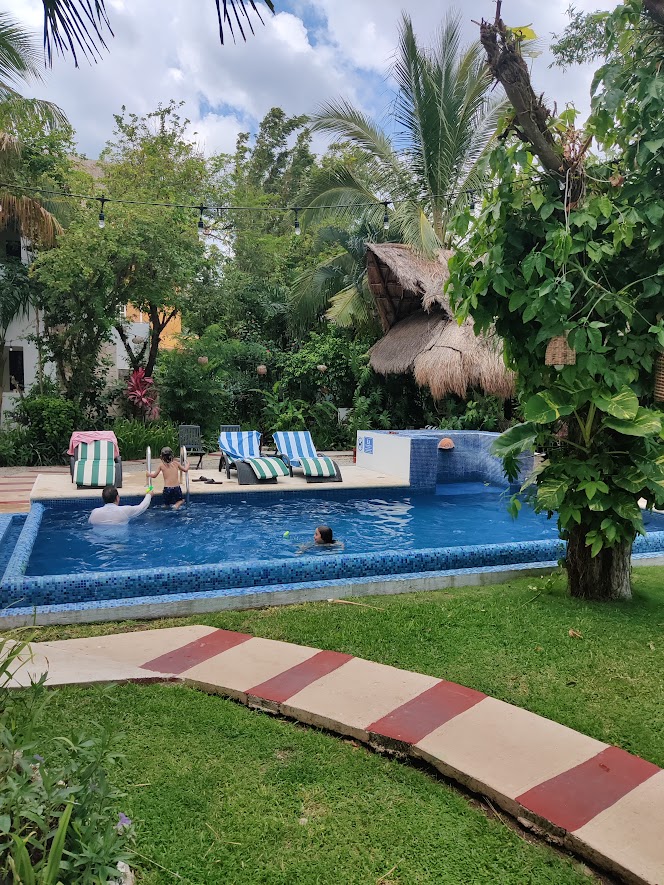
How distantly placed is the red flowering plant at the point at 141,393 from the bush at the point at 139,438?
0.83 m

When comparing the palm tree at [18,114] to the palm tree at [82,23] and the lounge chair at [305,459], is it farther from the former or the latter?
the palm tree at [82,23]

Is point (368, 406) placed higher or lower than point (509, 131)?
lower

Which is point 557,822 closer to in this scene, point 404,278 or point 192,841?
point 192,841

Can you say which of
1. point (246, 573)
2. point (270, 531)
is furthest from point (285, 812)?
point (270, 531)

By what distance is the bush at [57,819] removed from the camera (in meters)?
1.60

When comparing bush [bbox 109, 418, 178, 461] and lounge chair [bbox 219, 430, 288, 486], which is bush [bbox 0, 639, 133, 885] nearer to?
lounge chair [bbox 219, 430, 288, 486]

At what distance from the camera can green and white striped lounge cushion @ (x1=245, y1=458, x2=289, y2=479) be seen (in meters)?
11.6

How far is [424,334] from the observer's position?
55.9ft

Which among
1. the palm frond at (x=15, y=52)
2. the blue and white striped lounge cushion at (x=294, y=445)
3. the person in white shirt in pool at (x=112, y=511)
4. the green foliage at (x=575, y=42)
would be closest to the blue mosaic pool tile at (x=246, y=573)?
the person in white shirt in pool at (x=112, y=511)

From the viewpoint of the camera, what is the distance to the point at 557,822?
100.0 inches

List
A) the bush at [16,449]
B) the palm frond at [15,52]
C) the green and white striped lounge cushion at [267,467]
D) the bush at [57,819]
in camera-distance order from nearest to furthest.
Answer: the bush at [57,819] → the green and white striped lounge cushion at [267,467] → the palm frond at [15,52] → the bush at [16,449]

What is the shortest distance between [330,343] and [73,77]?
16.7 metres

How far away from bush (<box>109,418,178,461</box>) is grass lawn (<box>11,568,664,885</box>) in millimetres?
10513

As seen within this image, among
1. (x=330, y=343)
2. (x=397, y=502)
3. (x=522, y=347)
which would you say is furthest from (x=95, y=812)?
(x=330, y=343)
